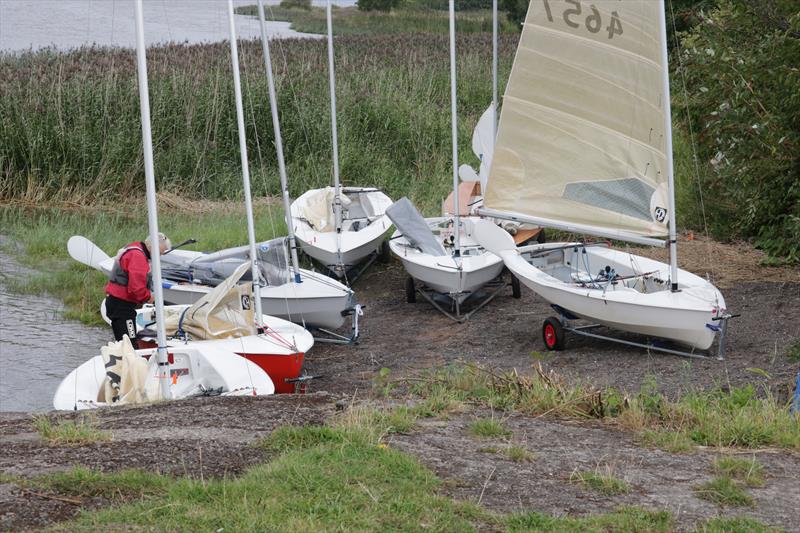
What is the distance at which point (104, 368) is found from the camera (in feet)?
30.0

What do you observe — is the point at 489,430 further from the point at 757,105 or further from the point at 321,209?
the point at 321,209

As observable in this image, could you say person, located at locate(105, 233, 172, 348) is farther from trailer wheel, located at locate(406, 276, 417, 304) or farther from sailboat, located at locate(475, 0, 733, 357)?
trailer wheel, located at locate(406, 276, 417, 304)

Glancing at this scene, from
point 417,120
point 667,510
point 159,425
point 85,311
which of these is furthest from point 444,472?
point 417,120

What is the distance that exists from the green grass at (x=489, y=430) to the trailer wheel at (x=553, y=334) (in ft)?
16.2

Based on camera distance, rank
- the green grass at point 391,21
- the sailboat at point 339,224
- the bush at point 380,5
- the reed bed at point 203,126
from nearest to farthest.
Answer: the sailboat at point 339,224 < the reed bed at point 203,126 < the green grass at point 391,21 < the bush at point 380,5

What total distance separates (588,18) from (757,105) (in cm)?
247

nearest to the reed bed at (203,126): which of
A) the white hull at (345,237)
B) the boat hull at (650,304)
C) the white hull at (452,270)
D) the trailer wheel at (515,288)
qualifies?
the white hull at (345,237)

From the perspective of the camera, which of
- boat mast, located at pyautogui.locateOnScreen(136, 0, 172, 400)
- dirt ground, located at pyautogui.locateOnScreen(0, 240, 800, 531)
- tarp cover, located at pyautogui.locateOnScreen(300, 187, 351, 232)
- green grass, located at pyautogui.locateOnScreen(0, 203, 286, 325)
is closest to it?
dirt ground, located at pyautogui.locateOnScreen(0, 240, 800, 531)

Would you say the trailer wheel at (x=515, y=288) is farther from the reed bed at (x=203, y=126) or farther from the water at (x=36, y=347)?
the water at (x=36, y=347)

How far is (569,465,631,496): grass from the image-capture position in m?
5.45

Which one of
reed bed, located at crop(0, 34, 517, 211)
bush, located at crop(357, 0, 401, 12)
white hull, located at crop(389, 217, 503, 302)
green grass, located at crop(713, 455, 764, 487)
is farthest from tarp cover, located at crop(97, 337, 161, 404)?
bush, located at crop(357, 0, 401, 12)

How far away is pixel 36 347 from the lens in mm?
12523

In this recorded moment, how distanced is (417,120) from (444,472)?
1791cm

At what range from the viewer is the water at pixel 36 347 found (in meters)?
10.9
